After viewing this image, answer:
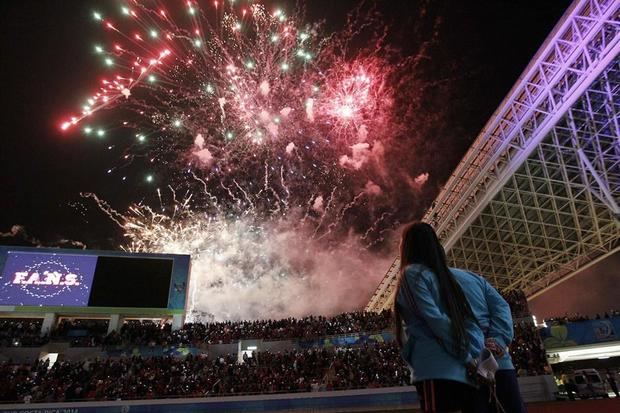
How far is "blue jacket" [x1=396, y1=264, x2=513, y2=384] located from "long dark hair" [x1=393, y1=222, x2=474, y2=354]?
0.03 metres

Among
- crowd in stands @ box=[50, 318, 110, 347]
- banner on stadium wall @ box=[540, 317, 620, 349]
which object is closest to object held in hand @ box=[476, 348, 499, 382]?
banner on stadium wall @ box=[540, 317, 620, 349]

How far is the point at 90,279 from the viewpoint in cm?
2639

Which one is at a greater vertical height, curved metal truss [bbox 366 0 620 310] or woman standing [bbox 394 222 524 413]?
curved metal truss [bbox 366 0 620 310]

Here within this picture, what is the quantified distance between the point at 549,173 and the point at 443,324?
23780 mm

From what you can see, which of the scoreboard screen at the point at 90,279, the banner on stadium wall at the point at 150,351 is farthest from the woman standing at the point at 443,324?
the scoreboard screen at the point at 90,279

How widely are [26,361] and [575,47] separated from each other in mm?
30316

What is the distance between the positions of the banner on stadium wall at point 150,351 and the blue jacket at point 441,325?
23.0 metres

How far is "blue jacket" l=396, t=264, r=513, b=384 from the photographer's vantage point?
87.0 inches

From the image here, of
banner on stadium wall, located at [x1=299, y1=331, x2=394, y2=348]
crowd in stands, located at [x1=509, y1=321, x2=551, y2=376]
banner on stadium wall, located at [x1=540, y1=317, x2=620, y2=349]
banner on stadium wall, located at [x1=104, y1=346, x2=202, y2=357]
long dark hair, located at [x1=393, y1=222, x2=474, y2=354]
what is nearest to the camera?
long dark hair, located at [x1=393, y1=222, x2=474, y2=354]

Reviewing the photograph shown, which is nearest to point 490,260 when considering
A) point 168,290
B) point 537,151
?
point 537,151

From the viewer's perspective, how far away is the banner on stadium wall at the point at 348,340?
21.5 m

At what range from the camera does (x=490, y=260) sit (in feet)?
96.8

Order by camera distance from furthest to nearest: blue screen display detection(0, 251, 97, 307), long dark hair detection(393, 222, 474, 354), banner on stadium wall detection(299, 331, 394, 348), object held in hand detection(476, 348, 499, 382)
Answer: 1. blue screen display detection(0, 251, 97, 307)
2. banner on stadium wall detection(299, 331, 394, 348)
3. long dark hair detection(393, 222, 474, 354)
4. object held in hand detection(476, 348, 499, 382)

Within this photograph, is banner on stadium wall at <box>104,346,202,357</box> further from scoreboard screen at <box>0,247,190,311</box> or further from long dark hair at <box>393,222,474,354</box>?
long dark hair at <box>393,222,474,354</box>
